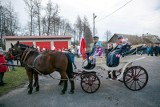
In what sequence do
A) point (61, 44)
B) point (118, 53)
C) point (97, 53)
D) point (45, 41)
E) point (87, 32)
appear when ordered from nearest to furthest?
point (118, 53)
point (97, 53)
point (45, 41)
point (61, 44)
point (87, 32)

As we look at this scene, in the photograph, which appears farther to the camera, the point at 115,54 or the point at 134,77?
the point at 115,54

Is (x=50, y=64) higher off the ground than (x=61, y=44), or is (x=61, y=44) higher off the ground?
(x=61, y=44)

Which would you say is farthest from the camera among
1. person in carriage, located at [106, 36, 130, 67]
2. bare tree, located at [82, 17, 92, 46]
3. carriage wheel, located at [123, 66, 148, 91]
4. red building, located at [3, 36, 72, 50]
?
bare tree, located at [82, 17, 92, 46]

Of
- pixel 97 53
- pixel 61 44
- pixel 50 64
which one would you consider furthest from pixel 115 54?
pixel 61 44

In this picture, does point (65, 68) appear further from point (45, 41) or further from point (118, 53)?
point (45, 41)

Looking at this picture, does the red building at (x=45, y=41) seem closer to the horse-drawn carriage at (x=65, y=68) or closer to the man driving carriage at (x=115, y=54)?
the horse-drawn carriage at (x=65, y=68)

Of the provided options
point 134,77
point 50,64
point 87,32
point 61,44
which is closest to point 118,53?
point 134,77

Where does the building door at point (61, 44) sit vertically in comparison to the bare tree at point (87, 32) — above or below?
below

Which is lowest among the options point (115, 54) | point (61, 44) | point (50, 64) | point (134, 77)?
point (134, 77)

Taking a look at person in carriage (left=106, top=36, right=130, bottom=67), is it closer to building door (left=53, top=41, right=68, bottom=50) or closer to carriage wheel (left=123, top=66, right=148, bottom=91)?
carriage wheel (left=123, top=66, right=148, bottom=91)

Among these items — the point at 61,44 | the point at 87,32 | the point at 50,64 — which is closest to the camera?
the point at 50,64

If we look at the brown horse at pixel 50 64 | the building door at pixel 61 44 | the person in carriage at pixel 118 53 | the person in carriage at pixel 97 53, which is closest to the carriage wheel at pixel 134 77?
the person in carriage at pixel 118 53

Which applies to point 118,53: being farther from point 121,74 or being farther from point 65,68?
point 65,68

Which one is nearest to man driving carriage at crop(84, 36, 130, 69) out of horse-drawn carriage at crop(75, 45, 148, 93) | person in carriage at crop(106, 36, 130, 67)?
person in carriage at crop(106, 36, 130, 67)
